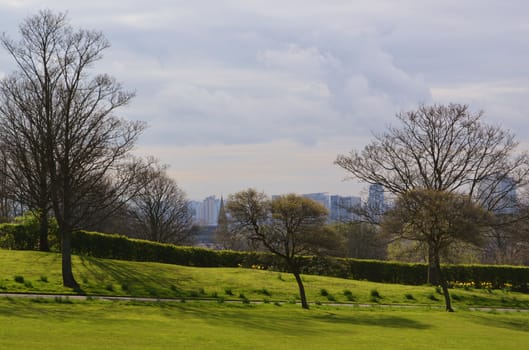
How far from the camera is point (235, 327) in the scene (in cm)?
1823

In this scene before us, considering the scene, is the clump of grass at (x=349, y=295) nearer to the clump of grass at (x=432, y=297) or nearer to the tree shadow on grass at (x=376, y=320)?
the clump of grass at (x=432, y=297)

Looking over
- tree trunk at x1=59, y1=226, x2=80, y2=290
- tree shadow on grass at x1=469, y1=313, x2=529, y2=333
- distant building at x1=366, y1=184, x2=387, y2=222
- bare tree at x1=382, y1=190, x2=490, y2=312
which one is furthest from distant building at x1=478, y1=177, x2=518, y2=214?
tree trunk at x1=59, y1=226, x2=80, y2=290

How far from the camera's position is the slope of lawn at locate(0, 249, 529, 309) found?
1115 inches

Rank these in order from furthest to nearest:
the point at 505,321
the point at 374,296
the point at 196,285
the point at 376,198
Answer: the point at 376,198, the point at 374,296, the point at 196,285, the point at 505,321

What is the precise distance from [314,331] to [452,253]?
14509mm

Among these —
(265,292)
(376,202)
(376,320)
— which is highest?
(376,202)

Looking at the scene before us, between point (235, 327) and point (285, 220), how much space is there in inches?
321

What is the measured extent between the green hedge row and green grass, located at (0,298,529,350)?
54.2ft

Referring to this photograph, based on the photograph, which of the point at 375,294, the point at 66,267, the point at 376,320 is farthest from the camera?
the point at 375,294

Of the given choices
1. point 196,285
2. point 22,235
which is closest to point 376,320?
point 196,285

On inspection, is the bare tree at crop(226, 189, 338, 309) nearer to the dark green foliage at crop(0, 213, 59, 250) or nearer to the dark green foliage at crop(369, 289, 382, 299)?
the dark green foliage at crop(369, 289, 382, 299)

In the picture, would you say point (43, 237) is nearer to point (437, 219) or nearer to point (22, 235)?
point (22, 235)

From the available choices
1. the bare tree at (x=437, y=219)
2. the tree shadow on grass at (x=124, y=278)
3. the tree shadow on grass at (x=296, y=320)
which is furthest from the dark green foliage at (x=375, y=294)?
the tree shadow on grass at (x=124, y=278)

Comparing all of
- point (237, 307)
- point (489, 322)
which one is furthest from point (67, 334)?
point (489, 322)
